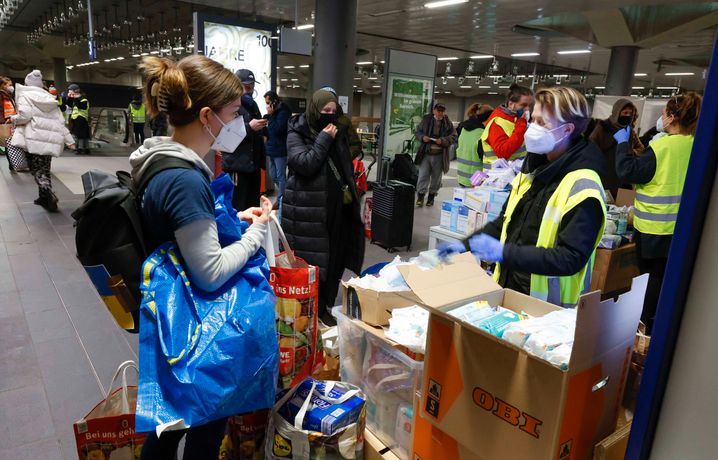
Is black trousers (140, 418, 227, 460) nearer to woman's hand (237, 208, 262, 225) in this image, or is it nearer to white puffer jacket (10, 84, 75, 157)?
woman's hand (237, 208, 262, 225)

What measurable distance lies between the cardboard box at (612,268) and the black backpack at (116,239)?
11.4 ft

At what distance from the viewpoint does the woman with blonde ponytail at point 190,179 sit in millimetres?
1241

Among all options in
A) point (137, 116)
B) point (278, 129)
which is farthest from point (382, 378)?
point (137, 116)

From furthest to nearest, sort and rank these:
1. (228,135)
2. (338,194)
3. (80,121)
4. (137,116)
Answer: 1. (137,116)
2. (80,121)
3. (338,194)
4. (228,135)

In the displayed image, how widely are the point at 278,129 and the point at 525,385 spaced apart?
555 centimetres

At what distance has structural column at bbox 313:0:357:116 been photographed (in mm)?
5473

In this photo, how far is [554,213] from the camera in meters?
1.65

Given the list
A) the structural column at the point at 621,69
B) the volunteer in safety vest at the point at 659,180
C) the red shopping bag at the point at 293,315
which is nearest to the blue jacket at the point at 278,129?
the volunteer in safety vest at the point at 659,180

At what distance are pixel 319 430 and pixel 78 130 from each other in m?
12.2

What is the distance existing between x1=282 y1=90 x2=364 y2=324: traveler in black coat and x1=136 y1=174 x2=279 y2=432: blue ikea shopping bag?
1592 mm

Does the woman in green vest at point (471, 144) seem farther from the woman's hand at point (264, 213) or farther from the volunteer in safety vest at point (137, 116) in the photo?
the volunteer in safety vest at point (137, 116)

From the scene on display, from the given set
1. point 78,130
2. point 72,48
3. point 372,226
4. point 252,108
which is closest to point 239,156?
point 252,108

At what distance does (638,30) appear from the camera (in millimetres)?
10703

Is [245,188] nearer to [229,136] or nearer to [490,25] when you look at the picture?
[229,136]
